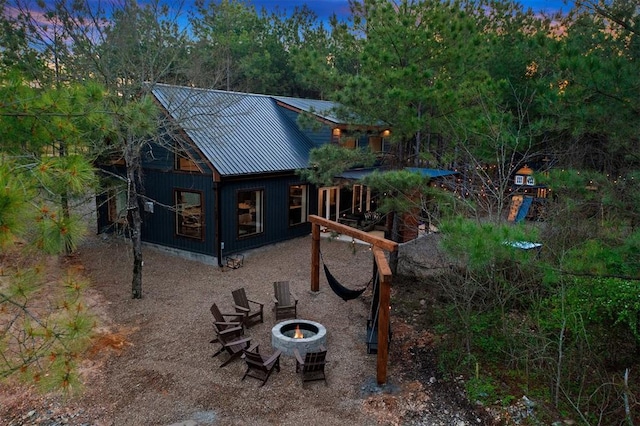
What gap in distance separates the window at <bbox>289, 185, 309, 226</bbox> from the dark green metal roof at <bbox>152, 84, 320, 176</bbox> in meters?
0.84

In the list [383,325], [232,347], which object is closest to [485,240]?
[383,325]

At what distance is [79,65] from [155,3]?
236cm

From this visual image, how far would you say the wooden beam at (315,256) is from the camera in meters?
10.1

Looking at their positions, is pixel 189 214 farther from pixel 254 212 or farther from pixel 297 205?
pixel 297 205

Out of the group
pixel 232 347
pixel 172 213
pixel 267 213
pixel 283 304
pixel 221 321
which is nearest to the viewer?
pixel 232 347

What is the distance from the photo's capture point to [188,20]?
11984 mm

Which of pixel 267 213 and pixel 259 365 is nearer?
pixel 259 365

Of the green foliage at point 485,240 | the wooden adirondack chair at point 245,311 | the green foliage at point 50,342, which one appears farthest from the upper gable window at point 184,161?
the green foliage at point 50,342

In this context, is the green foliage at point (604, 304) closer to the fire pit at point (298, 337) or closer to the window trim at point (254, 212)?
the fire pit at point (298, 337)

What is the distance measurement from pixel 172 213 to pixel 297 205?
4.12m

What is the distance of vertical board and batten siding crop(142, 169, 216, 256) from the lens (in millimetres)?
12016

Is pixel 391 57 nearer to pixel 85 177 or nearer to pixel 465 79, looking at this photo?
pixel 465 79

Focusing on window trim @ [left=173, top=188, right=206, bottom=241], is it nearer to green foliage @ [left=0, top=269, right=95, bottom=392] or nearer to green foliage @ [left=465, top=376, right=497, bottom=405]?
green foliage @ [left=465, top=376, right=497, bottom=405]

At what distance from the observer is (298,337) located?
25.2 ft
